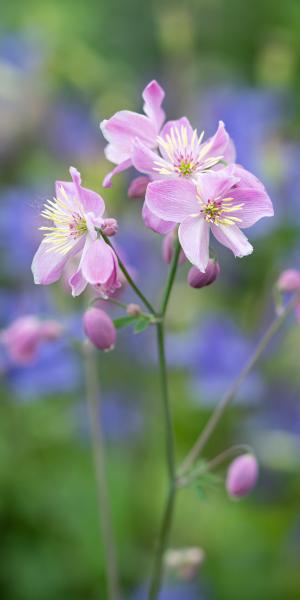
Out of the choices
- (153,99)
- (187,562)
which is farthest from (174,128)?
(187,562)

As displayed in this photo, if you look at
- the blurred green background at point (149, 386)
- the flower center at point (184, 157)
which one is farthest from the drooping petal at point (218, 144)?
the blurred green background at point (149, 386)

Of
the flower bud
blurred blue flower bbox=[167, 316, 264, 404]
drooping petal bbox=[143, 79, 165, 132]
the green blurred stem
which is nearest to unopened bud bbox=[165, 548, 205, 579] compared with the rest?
the green blurred stem

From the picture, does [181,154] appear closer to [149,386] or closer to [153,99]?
[153,99]

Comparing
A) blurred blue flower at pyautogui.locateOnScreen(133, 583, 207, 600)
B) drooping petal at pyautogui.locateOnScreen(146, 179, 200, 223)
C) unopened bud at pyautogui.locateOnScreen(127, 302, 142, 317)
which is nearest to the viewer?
drooping petal at pyautogui.locateOnScreen(146, 179, 200, 223)

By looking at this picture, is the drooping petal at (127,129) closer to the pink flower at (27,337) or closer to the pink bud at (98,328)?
the pink bud at (98,328)

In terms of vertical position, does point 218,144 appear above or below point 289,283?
above

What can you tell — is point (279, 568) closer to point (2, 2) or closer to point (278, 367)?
point (278, 367)

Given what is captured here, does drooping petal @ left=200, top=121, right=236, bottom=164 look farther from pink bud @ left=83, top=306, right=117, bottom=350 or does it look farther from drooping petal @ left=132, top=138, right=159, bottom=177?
pink bud @ left=83, top=306, right=117, bottom=350

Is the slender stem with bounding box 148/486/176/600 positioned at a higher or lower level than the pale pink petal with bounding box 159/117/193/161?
lower
